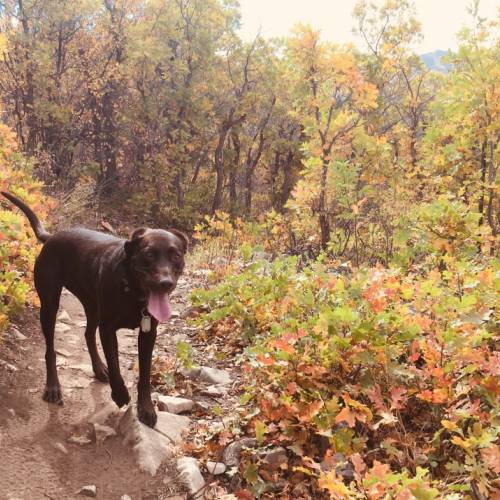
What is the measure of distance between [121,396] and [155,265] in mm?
1098

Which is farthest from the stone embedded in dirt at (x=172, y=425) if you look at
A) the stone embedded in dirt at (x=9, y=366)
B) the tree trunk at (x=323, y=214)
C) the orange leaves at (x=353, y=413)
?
the tree trunk at (x=323, y=214)

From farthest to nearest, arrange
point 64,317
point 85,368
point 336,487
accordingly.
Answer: point 64,317 → point 85,368 → point 336,487

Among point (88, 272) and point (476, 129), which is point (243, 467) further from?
point (476, 129)

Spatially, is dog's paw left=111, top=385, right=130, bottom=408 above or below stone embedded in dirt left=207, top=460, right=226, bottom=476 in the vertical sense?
above

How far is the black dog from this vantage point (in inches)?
125

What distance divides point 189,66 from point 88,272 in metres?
19.0

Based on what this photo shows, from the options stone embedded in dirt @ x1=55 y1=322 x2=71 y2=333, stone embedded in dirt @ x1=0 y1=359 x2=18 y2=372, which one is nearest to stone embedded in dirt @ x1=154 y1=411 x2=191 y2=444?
stone embedded in dirt @ x1=0 y1=359 x2=18 y2=372

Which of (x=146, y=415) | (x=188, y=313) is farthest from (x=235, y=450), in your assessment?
(x=188, y=313)

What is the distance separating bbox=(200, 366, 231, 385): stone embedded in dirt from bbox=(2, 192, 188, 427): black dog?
33.8 inches

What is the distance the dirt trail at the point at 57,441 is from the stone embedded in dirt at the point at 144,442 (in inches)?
1.9

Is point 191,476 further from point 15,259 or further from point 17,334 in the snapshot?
point 15,259

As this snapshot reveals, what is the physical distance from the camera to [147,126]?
20547 millimetres

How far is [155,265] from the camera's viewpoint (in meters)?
3.17

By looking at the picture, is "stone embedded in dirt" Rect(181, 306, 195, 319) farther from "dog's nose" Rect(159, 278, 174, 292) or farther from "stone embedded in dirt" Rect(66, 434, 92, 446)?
"dog's nose" Rect(159, 278, 174, 292)
